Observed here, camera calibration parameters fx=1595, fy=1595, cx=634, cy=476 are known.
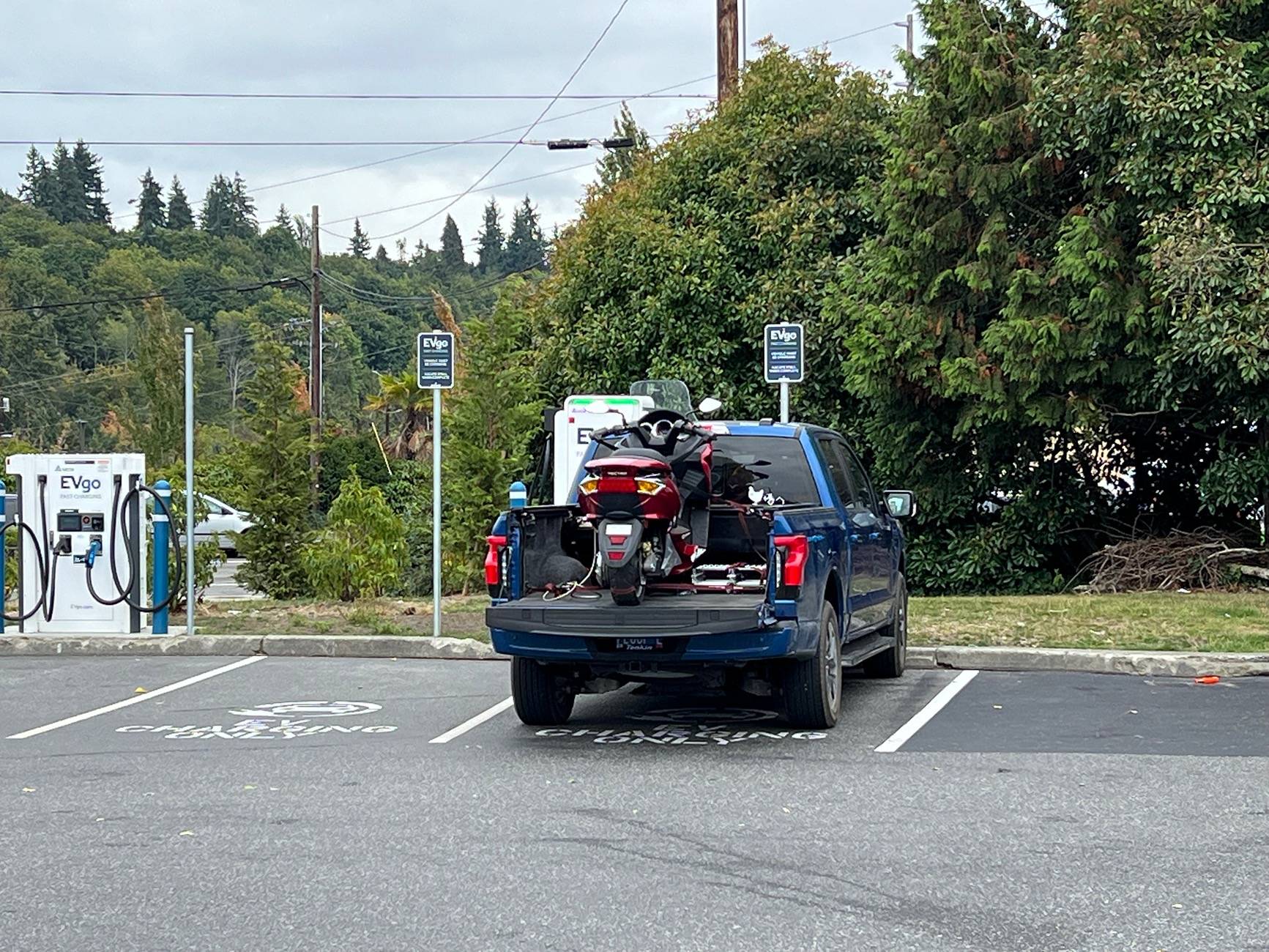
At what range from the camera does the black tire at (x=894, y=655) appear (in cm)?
1149

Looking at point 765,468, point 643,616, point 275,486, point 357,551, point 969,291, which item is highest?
point 969,291

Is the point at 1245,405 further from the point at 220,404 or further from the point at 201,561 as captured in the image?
the point at 220,404

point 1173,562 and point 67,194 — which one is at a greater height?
point 67,194

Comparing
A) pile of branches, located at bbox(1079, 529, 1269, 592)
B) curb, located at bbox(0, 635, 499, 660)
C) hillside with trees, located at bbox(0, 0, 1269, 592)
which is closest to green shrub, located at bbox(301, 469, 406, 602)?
hillside with trees, located at bbox(0, 0, 1269, 592)

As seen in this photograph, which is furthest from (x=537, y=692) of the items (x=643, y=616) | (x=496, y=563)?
(x=643, y=616)

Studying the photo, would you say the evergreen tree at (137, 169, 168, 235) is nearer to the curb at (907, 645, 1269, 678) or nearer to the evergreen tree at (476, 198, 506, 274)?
the evergreen tree at (476, 198, 506, 274)

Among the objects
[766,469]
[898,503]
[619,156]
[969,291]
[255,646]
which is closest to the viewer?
[766,469]

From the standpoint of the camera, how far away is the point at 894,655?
37.8 ft

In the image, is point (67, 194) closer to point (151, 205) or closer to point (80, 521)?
Answer: point (151, 205)

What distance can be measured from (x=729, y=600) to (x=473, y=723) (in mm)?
2067

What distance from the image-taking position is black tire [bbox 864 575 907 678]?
11.5 metres

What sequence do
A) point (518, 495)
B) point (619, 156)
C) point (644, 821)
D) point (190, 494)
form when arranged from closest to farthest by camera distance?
point (644, 821)
point (190, 494)
point (518, 495)
point (619, 156)

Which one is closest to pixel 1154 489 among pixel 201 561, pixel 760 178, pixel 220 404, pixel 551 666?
pixel 760 178

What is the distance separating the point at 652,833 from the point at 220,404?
89168mm
